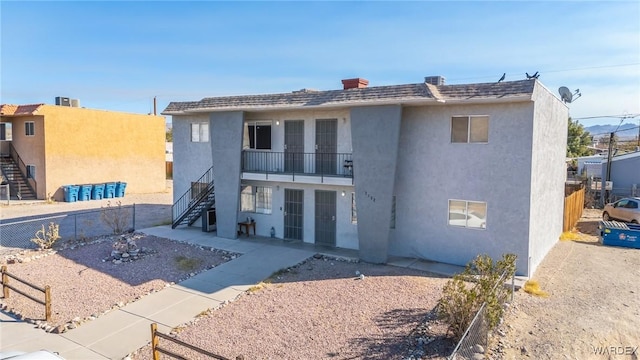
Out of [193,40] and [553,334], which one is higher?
[193,40]

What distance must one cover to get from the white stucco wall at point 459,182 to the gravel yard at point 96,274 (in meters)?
7.06

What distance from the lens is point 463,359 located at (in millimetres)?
8117

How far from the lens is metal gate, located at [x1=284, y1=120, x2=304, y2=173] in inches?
687

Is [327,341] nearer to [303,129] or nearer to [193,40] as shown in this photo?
[303,129]

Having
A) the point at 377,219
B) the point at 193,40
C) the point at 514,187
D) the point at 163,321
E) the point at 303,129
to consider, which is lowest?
the point at 163,321

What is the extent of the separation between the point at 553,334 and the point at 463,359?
3049mm

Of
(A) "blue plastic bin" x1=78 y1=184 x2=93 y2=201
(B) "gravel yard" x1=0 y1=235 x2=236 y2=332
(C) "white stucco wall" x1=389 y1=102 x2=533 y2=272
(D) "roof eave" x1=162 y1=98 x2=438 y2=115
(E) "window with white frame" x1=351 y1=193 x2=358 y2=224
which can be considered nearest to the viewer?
(B) "gravel yard" x1=0 y1=235 x2=236 y2=332

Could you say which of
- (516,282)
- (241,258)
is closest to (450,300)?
(516,282)

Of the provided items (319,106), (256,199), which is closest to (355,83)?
(319,106)

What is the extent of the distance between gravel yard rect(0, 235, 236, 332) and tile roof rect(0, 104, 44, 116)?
15593 mm

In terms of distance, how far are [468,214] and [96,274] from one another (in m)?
12.6

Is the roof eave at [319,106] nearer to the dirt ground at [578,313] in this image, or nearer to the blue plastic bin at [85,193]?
the dirt ground at [578,313]

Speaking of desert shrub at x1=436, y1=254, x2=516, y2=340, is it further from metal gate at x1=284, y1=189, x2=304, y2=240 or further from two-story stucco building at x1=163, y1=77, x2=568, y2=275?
metal gate at x1=284, y1=189, x2=304, y2=240

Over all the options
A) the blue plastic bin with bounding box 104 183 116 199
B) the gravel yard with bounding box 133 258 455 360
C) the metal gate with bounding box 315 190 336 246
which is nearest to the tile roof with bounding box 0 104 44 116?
the blue plastic bin with bounding box 104 183 116 199
